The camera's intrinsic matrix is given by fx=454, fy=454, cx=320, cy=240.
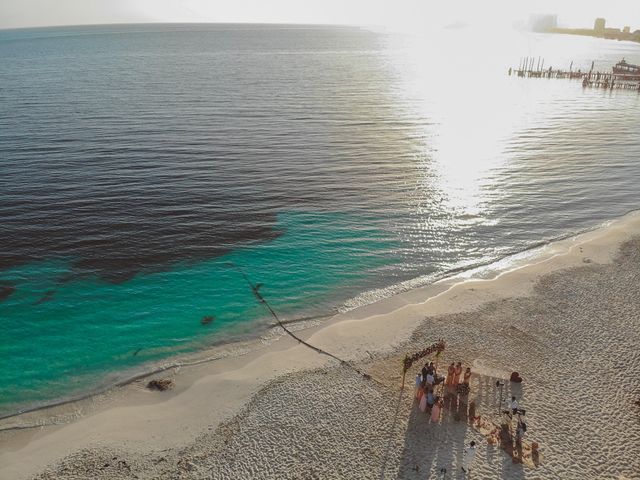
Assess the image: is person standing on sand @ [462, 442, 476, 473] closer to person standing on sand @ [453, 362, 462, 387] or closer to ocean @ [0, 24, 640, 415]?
person standing on sand @ [453, 362, 462, 387]

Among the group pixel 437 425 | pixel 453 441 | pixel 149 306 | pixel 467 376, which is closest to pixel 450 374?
pixel 467 376

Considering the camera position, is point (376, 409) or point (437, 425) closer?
point (437, 425)

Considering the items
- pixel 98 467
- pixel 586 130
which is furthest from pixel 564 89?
pixel 98 467

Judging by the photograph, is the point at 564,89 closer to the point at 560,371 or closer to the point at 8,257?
the point at 560,371

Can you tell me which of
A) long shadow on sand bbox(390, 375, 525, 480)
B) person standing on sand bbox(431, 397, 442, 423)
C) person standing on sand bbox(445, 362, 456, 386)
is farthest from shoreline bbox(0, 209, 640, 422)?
person standing on sand bbox(431, 397, 442, 423)

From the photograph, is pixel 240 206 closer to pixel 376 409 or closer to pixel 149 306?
pixel 149 306

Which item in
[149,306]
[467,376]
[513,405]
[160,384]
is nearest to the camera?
[513,405]
